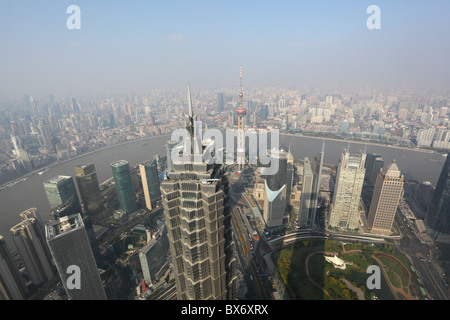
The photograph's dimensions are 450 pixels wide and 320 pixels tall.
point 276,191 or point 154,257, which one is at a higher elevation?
point 276,191

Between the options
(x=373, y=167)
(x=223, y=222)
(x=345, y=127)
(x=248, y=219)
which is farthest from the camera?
(x=345, y=127)

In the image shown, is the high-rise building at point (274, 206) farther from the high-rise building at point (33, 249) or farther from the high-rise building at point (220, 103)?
the high-rise building at point (220, 103)

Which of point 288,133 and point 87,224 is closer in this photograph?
point 87,224

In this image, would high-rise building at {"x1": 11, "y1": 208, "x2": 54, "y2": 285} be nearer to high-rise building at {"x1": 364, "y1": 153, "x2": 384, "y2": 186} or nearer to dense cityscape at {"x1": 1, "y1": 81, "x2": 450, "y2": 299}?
dense cityscape at {"x1": 1, "y1": 81, "x2": 450, "y2": 299}

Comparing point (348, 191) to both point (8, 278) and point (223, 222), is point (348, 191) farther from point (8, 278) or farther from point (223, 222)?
point (8, 278)

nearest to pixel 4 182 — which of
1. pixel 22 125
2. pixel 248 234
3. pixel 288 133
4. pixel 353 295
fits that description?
pixel 22 125

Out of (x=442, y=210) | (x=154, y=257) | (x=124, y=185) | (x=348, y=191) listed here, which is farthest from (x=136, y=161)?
(x=442, y=210)

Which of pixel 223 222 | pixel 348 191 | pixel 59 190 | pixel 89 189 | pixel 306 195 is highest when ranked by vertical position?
pixel 223 222

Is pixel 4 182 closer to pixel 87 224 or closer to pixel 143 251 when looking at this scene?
pixel 87 224
